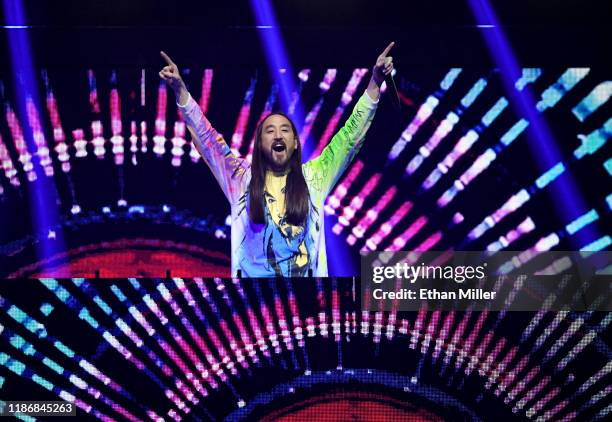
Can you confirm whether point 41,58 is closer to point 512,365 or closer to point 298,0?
Answer: point 298,0

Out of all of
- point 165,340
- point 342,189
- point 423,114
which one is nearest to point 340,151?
point 342,189

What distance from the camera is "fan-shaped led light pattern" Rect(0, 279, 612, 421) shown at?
384 cm

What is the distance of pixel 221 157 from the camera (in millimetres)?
3984

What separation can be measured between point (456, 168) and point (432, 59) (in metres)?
0.50

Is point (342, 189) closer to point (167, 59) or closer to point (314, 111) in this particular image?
point (314, 111)

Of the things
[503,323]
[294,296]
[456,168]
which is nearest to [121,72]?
[294,296]

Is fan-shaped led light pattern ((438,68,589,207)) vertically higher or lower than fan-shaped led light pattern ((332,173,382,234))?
higher

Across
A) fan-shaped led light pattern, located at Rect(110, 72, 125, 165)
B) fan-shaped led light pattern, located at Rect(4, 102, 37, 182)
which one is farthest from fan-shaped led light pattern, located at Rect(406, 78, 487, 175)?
fan-shaped led light pattern, located at Rect(4, 102, 37, 182)

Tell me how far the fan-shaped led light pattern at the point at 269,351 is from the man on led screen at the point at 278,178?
14 cm

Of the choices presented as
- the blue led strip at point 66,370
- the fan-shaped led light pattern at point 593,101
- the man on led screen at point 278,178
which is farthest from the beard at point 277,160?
the fan-shaped led light pattern at point 593,101

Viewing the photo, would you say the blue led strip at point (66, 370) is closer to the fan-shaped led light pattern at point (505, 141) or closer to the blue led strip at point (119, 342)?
the blue led strip at point (119, 342)
